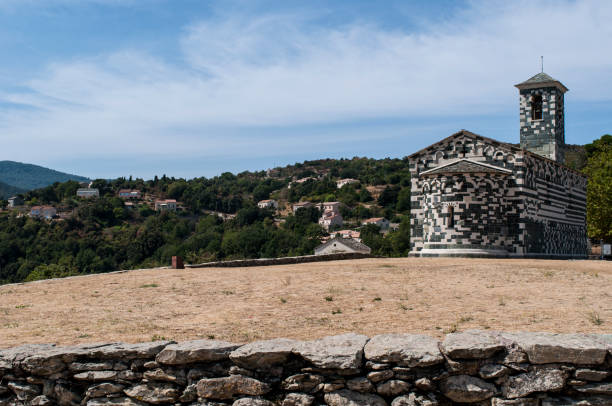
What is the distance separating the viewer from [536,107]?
34719 mm

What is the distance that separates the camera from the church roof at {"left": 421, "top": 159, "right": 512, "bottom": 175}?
27141mm

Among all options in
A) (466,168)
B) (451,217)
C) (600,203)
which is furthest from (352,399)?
(600,203)

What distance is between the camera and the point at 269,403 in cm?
689

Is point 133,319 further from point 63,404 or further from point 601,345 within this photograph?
point 601,345

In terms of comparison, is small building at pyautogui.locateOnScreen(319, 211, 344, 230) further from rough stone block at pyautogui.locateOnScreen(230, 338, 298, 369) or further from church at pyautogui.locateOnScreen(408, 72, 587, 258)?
rough stone block at pyautogui.locateOnScreen(230, 338, 298, 369)

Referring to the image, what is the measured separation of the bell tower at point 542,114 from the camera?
1339 inches

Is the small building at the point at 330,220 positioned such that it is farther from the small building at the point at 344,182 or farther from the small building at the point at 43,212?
the small building at the point at 43,212

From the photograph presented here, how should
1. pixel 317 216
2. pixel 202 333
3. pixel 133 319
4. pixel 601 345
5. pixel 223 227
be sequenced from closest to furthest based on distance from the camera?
pixel 601 345, pixel 202 333, pixel 133 319, pixel 223 227, pixel 317 216

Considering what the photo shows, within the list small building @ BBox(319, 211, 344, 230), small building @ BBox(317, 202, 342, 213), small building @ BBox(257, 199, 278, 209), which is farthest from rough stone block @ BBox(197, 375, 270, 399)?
small building @ BBox(257, 199, 278, 209)

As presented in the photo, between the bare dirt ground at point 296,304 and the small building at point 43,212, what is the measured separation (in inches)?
3776

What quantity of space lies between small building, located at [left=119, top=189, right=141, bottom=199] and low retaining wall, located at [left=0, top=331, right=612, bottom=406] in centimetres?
12865

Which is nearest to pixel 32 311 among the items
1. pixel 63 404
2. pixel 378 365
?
pixel 63 404

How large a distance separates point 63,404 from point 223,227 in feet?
313

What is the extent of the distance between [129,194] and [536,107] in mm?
112958
